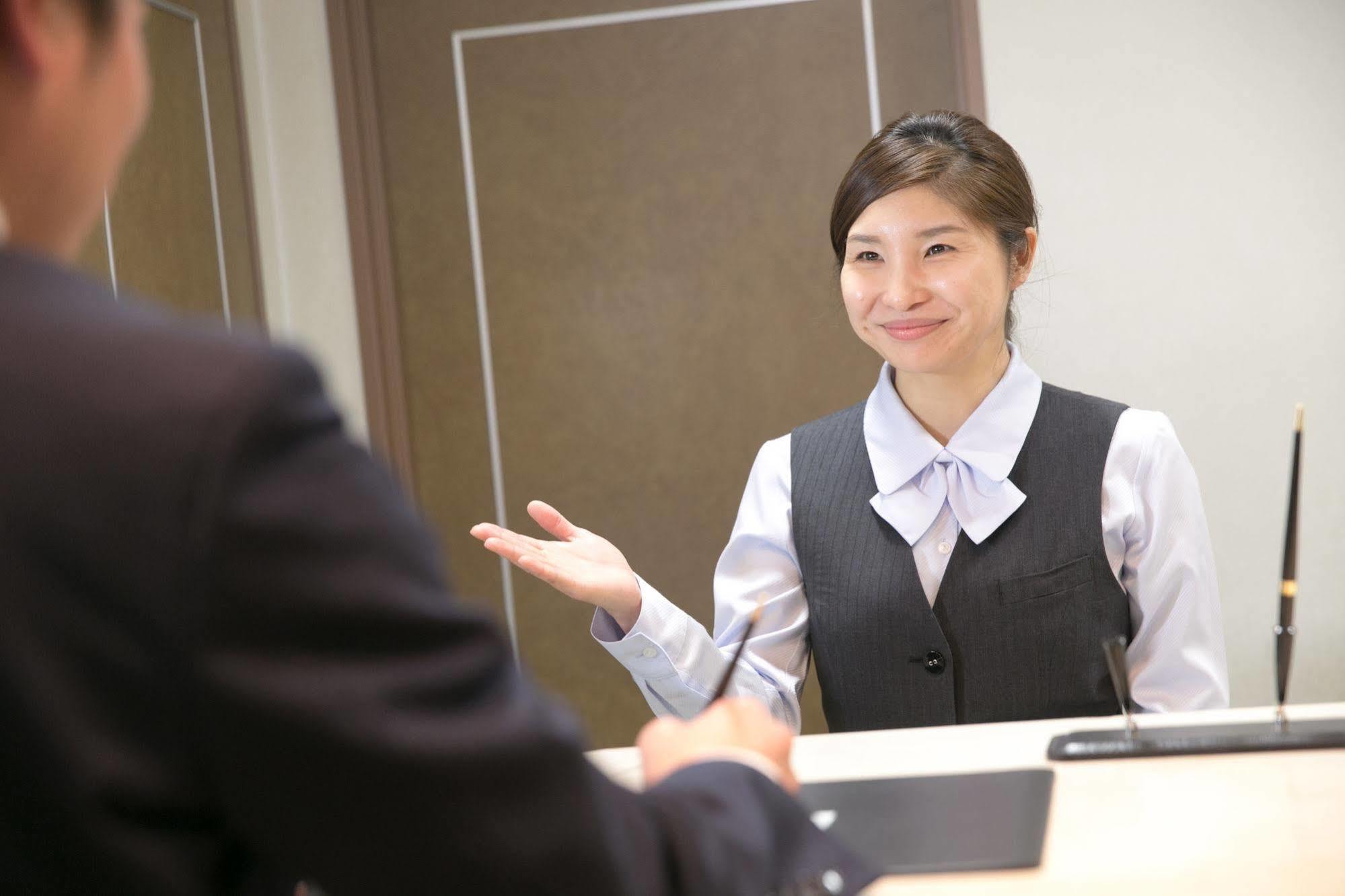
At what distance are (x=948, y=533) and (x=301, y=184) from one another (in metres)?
1.83

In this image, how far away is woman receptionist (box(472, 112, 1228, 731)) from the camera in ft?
5.62

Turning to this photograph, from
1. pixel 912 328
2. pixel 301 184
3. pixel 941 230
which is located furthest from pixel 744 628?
pixel 301 184

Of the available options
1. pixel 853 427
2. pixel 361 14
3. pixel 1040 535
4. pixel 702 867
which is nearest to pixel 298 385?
pixel 702 867

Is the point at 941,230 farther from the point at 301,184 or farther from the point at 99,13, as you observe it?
the point at 301,184

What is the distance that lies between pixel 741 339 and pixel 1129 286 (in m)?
0.81

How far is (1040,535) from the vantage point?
177 cm

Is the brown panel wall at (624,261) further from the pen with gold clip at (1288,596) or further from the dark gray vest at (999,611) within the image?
the pen with gold clip at (1288,596)

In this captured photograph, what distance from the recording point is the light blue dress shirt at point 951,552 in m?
1.68

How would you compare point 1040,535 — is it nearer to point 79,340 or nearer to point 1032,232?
point 1032,232

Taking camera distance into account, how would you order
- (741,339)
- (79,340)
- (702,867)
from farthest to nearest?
(741,339), (702,867), (79,340)

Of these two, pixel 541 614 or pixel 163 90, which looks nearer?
pixel 163 90

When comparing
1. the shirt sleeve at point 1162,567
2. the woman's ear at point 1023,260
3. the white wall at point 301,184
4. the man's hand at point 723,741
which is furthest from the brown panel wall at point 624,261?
the man's hand at point 723,741

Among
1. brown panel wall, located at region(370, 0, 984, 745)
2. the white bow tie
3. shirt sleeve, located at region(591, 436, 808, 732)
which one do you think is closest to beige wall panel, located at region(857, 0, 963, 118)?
brown panel wall, located at region(370, 0, 984, 745)

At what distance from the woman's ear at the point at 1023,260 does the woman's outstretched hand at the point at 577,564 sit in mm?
754
